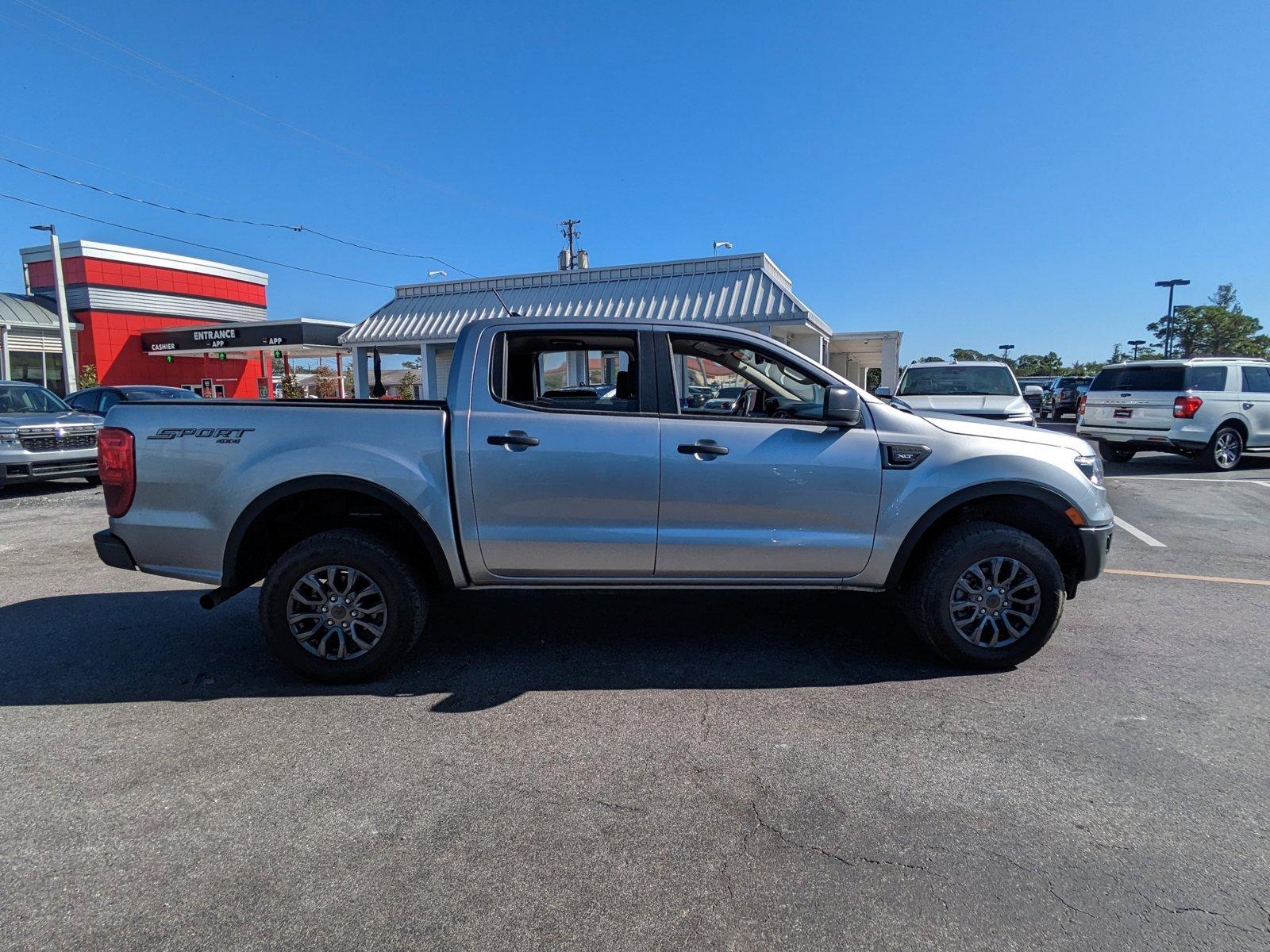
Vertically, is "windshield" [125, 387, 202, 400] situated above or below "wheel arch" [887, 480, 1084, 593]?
above

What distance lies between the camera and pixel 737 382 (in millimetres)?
4633

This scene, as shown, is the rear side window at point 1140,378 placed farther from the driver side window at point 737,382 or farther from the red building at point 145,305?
the red building at point 145,305

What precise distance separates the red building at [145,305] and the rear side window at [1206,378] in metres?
34.2

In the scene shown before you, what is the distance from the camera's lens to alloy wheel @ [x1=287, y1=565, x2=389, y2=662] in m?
3.87

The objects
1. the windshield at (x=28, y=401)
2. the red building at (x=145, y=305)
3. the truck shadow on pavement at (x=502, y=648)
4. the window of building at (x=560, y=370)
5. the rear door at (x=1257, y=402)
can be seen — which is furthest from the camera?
the red building at (x=145, y=305)

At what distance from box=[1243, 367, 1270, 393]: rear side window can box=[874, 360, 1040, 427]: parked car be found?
145 inches

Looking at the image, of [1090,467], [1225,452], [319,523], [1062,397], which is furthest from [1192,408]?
[1062,397]

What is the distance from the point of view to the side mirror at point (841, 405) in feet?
12.7

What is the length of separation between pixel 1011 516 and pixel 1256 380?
11884mm

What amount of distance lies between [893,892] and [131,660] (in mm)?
4272

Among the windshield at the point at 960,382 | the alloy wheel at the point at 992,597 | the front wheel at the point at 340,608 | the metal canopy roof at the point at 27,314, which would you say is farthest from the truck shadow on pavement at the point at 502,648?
the metal canopy roof at the point at 27,314

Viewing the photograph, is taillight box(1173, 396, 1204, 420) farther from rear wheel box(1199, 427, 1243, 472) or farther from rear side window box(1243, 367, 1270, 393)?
rear side window box(1243, 367, 1270, 393)

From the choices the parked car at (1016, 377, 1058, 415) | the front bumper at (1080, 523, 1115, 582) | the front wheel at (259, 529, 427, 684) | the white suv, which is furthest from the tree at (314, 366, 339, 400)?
the front bumper at (1080, 523, 1115, 582)

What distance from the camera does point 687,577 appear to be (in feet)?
13.3
